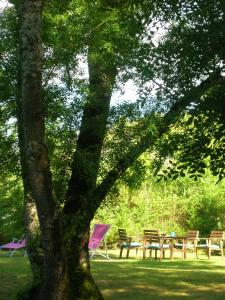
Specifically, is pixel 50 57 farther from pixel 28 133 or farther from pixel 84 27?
pixel 28 133

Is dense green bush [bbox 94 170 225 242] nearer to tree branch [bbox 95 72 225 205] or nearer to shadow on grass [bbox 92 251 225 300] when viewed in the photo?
shadow on grass [bbox 92 251 225 300]

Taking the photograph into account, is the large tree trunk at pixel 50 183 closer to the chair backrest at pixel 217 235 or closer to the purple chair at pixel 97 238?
the purple chair at pixel 97 238

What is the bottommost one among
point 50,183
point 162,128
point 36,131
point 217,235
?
point 50,183

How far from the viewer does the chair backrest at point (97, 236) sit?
13.3 m

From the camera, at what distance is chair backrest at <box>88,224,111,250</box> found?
523 inches

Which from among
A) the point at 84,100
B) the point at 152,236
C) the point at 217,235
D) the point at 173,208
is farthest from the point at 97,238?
the point at 84,100

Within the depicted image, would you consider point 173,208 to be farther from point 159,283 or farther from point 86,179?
→ point 86,179

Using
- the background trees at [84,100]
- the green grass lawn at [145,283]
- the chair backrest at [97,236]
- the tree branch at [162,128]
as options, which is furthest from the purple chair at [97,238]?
the tree branch at [162,128]

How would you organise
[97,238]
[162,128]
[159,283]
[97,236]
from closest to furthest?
[162,128]
[159,283]
[97,238]
[97,236]

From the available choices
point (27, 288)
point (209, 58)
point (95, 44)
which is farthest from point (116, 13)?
point (27, 288)

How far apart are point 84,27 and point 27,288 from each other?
342 centimetres

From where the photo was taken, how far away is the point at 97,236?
535 inches

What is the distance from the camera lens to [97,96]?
7145 millimetres

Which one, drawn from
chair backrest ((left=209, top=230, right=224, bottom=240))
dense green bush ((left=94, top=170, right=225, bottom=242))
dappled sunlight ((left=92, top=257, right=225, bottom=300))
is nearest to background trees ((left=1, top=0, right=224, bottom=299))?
dappled sunlight ((left=92, top=257, right=225, bottom=300))
